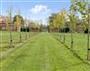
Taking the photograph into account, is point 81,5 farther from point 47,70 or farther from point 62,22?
point 62,22

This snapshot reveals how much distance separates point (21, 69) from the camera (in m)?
17.2

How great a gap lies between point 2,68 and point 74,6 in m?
12.9

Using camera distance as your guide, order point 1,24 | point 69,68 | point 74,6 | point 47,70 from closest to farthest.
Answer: point 47,70 < point 69,68 < point 74,6 < point 1,24

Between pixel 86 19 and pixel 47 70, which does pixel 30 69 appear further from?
pixel 86 19

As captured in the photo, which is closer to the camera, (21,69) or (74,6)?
(21,69)

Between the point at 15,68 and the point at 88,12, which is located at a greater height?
the point at 88,12

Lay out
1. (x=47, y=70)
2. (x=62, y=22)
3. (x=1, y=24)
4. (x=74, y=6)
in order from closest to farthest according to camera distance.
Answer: (x=47, y=70) → (x=74, y=6) → (x=62, y=22) → (x=1, y=24)

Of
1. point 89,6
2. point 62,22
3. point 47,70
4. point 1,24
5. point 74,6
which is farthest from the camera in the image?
point 1,24

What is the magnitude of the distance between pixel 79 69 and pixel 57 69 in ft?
4.96

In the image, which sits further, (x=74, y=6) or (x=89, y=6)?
(x=74, y=6)

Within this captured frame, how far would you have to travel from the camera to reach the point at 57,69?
17.3 metres

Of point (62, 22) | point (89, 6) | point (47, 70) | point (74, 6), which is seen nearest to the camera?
point (47, 70)

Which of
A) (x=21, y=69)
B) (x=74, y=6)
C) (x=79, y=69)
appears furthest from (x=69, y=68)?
(x=74, y=6)

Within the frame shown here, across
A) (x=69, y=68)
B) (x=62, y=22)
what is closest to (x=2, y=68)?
(x=69, y=68)
